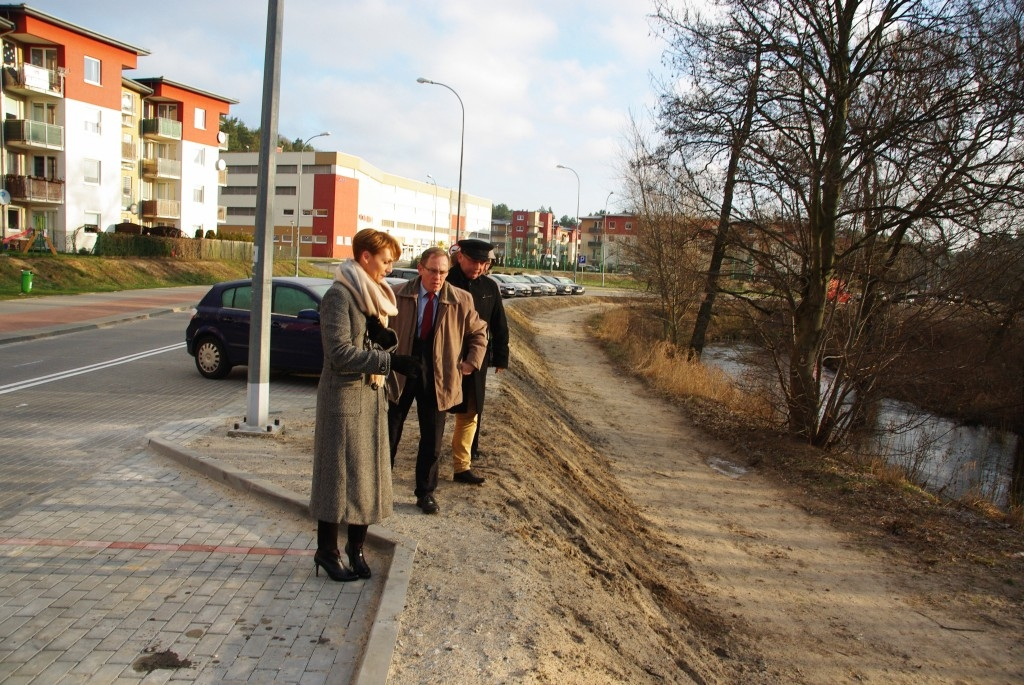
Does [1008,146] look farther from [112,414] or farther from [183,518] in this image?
[112,414]

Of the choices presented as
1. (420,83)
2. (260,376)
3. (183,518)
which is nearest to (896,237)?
(260,376)

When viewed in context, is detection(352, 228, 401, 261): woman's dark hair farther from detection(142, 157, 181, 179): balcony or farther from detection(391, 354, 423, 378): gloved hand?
detection(142, 157, 181, 179): balcony

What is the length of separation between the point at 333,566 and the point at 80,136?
47.7m

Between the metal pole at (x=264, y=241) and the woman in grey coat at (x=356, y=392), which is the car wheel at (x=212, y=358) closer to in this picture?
the metal pole at (x=264, y=241)

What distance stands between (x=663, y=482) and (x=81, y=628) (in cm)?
768

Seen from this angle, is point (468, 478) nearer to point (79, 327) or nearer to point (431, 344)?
point (431, 344)

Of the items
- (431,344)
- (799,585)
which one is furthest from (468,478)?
(799,585)

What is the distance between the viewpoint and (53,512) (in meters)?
5.57

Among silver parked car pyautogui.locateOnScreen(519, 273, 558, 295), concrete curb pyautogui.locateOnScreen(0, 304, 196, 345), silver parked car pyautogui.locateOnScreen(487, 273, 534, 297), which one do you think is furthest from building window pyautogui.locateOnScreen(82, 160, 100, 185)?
silver parked car pyautogui.locateOnScreen(519, 273, 558, 295)

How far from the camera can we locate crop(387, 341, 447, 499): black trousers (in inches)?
214

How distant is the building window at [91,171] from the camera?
4472 cm

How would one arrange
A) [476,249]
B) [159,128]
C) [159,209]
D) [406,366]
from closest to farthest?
[406,366] < [476,249] < [159,128] < [159,209]

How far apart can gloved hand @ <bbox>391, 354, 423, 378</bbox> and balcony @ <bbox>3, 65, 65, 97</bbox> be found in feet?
147

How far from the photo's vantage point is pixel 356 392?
13.5 feet
